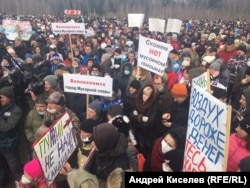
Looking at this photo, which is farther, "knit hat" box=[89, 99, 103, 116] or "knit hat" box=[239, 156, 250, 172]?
"knit hat" box=[89, 99, 103, 116]

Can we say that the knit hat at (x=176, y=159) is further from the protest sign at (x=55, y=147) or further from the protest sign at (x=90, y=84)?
the protest sign at (x=90, y=84)

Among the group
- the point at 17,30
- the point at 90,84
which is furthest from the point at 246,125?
the point at 17,30

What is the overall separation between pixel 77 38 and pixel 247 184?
1029 cm

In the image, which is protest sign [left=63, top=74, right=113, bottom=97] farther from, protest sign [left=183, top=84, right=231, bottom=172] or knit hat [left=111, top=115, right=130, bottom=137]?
protest sign [left=183, top=84, right=231, bottom=172]

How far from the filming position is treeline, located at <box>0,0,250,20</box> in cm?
3966

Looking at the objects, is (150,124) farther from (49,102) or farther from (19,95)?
(19,95)

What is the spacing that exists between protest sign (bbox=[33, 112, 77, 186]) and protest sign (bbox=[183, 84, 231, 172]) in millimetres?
1100

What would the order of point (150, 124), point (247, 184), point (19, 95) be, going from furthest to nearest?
point (19, 95)
point (150, 124)
point (247, 184)

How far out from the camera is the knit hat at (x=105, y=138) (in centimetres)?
286

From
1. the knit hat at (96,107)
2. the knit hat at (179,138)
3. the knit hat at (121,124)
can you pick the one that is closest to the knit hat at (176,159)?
the knit hat at (179,138)

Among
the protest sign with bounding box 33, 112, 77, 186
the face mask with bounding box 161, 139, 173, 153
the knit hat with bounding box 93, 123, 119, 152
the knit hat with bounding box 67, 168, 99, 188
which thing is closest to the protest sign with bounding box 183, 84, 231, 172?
the face mask with bounding box 161, 139, 173, 153

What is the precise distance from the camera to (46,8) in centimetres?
4338

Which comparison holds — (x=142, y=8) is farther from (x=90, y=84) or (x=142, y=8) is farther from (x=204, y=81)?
(x=204, y=81)

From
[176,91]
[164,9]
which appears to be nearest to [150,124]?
[176,91]
